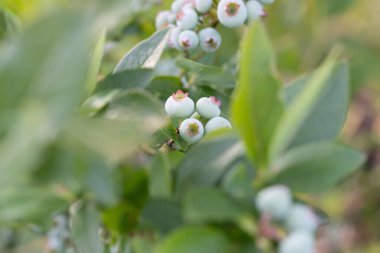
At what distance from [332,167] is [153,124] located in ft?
0.36

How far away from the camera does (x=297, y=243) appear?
0.36 meters

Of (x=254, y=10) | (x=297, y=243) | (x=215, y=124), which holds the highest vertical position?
(x=254, y=10)

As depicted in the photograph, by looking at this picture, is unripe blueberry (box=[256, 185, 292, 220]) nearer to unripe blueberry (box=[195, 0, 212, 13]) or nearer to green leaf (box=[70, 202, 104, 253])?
green leaf (box=[70, 202, 104, 253])

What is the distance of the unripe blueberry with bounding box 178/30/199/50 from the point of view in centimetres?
Result: 68

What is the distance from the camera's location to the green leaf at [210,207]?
0.38 m

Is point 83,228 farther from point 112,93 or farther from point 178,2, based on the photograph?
point 178,2

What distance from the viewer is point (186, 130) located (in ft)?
1.75

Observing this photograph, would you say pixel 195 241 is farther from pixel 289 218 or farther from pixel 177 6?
pixel 177 6

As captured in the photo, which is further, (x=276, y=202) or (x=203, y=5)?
(x=203, y=5)

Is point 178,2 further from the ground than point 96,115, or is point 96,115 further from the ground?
point 178,2

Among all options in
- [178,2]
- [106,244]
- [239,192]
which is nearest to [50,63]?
[239,192]

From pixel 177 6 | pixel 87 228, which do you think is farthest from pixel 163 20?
pixel 87 228

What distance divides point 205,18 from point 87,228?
0.30 m

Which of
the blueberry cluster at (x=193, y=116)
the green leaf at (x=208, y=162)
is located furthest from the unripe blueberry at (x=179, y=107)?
the green leaf at (x=208, y=162)
